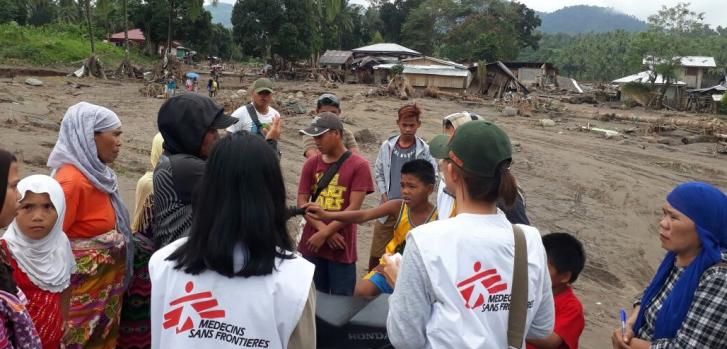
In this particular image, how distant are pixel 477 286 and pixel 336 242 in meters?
2.07

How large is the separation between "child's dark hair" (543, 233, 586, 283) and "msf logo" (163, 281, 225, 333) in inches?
67.8

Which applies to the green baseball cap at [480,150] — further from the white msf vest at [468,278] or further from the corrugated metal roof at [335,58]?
the corrugated metal roof at [335,58]

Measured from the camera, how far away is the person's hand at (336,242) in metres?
3.80

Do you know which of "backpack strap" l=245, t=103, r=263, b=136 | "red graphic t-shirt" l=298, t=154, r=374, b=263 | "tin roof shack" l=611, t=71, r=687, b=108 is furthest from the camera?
"tin roof shack" l=611, t=71, r=687, b=108

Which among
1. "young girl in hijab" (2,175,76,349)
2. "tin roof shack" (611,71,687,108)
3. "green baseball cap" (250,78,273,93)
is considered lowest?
"young girl in hijab" (2,175,76,349)

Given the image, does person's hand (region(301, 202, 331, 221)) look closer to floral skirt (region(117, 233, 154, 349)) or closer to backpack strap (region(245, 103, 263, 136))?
floral skirt (region(117, 233, 154, 349))

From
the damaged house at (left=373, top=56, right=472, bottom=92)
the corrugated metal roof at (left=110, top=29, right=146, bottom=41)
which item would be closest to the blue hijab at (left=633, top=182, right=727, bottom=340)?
the damaged house at (left=373, top=56, right=472, bottom=92)

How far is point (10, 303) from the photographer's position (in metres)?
1.78

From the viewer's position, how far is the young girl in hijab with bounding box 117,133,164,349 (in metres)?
3.06

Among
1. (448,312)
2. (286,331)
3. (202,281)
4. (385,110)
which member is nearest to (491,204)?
(448,312)

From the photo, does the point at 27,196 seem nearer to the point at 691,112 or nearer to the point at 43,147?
the point at 43,147

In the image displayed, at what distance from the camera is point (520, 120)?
20.5 metres

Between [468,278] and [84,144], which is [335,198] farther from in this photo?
[468,278]

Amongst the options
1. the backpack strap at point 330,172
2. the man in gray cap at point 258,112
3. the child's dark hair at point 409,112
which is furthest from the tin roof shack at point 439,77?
the backpack strap at point 330,172
